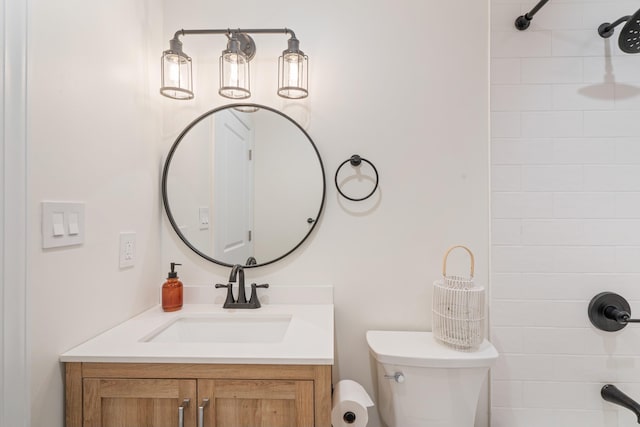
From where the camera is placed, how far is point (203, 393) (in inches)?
34.8

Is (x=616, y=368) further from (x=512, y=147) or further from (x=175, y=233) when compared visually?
(x=175, y=233)

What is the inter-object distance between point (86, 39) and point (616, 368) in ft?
7.32

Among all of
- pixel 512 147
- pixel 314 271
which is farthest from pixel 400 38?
pixel 314 271

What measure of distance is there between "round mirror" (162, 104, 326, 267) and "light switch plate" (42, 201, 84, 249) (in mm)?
467

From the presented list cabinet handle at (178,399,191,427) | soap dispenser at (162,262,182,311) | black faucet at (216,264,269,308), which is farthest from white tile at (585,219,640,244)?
soap dispenser at (162,262,182,311)

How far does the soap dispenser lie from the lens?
1.29 m

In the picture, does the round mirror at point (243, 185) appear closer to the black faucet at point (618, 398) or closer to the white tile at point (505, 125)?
the white tile at point (505, 125)

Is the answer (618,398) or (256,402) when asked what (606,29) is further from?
(256,402)

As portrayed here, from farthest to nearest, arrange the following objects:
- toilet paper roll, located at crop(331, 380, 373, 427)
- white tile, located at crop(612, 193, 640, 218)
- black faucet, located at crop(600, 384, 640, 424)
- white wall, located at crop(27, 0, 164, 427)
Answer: white tile, located at crop(612, 193, 640, 218) → black faucet, located at crop(600, 384, 640, 424) → toilet paper roll, located at crop(331, 380, 373, 427) → white wall, located at crop(27, 0, 164, 427)

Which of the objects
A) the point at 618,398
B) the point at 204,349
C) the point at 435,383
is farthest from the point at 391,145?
the point at 618,398

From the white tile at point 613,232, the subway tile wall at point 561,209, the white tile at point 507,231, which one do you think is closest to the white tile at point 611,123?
the subway tile wall at point 561,209

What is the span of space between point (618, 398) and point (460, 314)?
29.7 inches

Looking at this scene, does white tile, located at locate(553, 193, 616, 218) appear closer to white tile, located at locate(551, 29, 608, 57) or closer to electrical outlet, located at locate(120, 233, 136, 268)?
white tile, located at locate(551, 29, 608, 57)

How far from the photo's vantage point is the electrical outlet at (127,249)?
1152 millimetres
